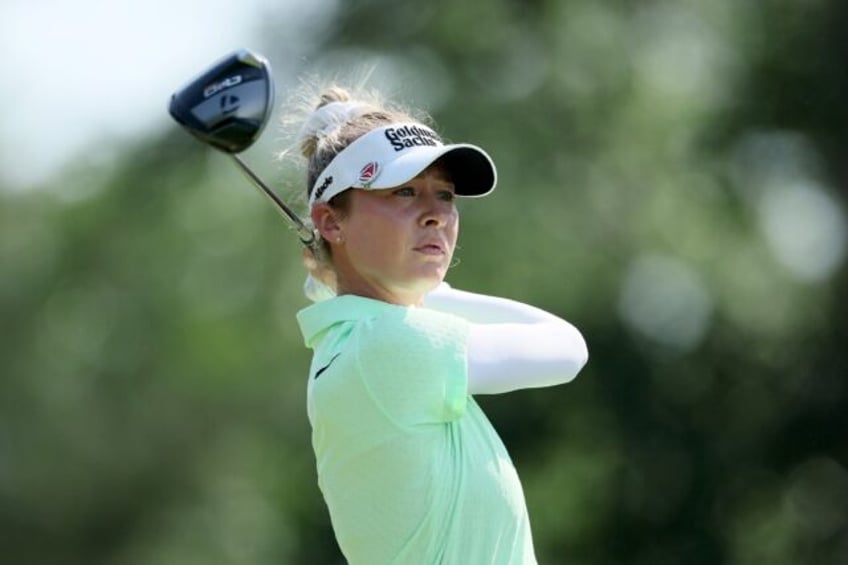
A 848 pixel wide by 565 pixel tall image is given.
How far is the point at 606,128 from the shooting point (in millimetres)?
23031

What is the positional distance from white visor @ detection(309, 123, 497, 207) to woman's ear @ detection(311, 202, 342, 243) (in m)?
0.02

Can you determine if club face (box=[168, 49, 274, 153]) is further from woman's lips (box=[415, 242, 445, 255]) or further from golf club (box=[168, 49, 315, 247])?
woman's lips (box=[415, 242, 445, 255])

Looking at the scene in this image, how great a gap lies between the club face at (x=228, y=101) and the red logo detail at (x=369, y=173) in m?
0.26

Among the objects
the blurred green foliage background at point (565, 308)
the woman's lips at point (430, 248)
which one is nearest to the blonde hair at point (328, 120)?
the woman's lips at point (430, 248)

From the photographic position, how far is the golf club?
541cm

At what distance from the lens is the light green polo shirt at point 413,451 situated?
5.09 meters

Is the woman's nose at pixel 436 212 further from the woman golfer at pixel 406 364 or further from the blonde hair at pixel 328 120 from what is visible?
the blonde hair at pixel 328 120

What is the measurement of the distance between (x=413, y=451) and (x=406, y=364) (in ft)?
0.62

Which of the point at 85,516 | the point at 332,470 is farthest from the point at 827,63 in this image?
the point at 332,470

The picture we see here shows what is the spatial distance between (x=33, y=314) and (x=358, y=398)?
83.4ft

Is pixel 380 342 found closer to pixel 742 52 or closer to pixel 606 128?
pixel 742 52

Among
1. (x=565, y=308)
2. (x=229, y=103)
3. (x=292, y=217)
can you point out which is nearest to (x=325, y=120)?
(x=292, y=217)

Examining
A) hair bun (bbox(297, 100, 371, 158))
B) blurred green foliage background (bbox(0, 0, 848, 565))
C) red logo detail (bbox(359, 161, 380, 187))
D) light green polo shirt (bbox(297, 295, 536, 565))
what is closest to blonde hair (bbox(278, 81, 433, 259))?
hair bun (bbox(297, 100, 371, 158))

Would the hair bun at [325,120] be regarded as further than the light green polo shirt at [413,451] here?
Yes
